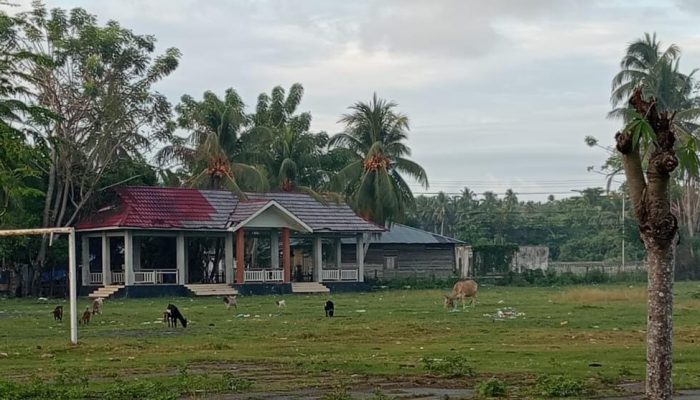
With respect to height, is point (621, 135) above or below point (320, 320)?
above

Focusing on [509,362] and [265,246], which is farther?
[265,246]

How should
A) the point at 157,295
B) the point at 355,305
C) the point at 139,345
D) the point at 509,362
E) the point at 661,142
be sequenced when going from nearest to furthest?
the point at 661,142 → the point at 509,362 → the point at 139,345 → the point at 355,305 → the point at 157,295

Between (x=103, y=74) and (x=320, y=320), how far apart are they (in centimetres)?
2373

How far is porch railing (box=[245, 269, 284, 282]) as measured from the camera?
53.7 m

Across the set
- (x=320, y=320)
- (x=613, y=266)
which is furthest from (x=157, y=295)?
(x=613, y=266)

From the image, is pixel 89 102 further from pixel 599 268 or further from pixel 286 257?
pixel 599 268

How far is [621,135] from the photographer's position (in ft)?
30.1

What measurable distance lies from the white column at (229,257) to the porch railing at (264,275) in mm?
793

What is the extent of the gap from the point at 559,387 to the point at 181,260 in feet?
130

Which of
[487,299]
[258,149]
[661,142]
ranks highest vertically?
[258,149]

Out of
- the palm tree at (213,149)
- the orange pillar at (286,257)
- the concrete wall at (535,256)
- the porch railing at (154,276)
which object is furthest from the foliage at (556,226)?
the porch railing at (154,276)

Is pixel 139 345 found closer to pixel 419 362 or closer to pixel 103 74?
pixel 419 362

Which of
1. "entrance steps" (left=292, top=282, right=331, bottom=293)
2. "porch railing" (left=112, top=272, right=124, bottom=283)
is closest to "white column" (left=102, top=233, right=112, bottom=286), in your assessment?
"porch railing" (left=112, top=272, right=124, bottom=283)

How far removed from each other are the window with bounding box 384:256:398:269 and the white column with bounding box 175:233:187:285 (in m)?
19.6
